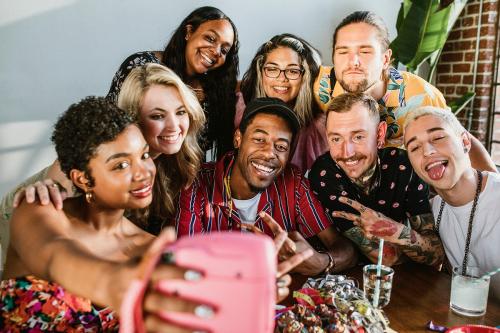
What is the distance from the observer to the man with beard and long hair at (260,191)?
6.38ft

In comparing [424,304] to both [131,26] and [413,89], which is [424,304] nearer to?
[413,89]

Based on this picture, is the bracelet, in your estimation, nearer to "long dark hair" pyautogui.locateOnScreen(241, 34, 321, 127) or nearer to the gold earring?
the gold earring

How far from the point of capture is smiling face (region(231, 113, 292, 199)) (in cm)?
198

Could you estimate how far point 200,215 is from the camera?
1947 mm

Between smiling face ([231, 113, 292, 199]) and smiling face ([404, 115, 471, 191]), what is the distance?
A: 52 cm

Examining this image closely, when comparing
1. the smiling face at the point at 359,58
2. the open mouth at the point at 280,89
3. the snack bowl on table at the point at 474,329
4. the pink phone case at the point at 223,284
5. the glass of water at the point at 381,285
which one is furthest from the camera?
the open mouth at the point at 280,89

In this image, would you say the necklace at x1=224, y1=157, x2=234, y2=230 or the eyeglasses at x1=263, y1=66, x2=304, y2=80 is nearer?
the necklace at x1=224, y1=157, x2=234, y2=230

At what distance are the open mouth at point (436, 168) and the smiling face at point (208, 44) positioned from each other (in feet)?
4.26

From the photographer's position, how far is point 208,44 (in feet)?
8.00

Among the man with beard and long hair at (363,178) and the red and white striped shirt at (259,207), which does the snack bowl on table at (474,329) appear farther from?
the red and white striped shirt at (259,207)

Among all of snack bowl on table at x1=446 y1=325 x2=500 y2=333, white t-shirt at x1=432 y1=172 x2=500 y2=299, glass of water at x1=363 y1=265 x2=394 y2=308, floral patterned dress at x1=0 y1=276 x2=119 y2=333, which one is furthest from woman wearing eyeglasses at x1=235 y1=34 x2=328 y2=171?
floral patterned dress at x1=0 y1=276 x2=119 y2=333

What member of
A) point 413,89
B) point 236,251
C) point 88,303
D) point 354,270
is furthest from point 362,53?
point 236,251

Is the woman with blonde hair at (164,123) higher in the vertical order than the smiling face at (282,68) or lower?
lower

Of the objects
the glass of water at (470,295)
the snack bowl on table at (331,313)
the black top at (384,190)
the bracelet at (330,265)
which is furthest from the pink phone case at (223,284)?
the black top at (384,190)
